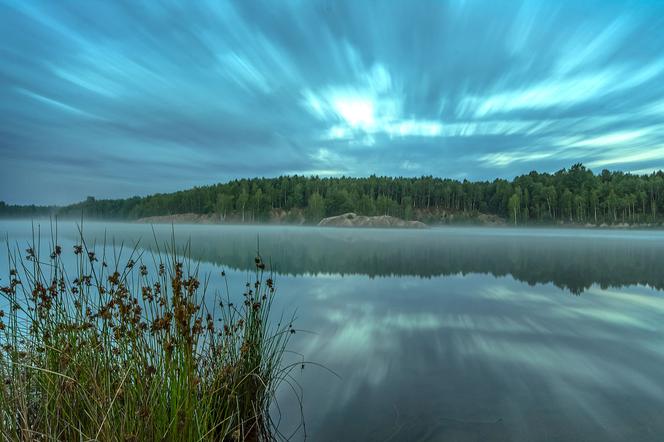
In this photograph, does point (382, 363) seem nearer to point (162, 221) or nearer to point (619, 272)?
point (619, 272)

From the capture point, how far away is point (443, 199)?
137m

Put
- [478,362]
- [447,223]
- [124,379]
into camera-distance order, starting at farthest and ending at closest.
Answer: [447,223], [478,362], [124,379]

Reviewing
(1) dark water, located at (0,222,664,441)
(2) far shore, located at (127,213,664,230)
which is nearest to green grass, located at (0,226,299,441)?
(1) dark water, located at (0,222,664,441)

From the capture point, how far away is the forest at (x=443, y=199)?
107125 millimetres

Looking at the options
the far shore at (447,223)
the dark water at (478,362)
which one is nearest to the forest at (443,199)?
the far shore at (447,223)

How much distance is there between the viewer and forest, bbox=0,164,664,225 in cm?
10712

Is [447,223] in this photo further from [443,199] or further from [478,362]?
[478,362]

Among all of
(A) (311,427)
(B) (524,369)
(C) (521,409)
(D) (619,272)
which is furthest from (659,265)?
(A) (311,427)

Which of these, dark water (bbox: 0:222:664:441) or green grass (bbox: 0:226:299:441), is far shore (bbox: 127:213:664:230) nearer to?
dark water (bbox: 0:222:664:441)

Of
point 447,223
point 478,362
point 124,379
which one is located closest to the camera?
point 124,379

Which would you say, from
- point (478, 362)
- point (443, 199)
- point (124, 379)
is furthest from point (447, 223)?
point (124, 379)

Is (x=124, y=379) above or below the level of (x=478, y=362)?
above

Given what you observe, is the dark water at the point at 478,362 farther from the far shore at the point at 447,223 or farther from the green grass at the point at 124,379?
the far shore at the point at 447,223

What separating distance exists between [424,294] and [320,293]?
3.81m
